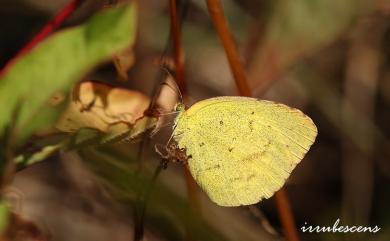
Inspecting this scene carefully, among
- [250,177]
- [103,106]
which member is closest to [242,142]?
[250,177]

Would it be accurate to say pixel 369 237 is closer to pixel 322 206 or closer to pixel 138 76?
pixel 322 206

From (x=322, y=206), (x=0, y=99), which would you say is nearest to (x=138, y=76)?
(x=322, y=206)

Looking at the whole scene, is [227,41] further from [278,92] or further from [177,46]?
[278,92]

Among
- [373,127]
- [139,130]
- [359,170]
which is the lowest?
[359,170]

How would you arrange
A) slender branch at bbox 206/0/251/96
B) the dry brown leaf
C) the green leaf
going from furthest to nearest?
slender branch at bbox 206/0/251/96 < the dry brown leaf < the green leaf

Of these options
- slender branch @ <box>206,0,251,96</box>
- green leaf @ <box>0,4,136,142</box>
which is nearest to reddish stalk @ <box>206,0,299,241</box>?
slender branch @ <box>206,0,251,96</box>

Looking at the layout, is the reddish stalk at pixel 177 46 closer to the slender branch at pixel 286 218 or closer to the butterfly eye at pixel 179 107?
the butterfly eye at pixel 179 107

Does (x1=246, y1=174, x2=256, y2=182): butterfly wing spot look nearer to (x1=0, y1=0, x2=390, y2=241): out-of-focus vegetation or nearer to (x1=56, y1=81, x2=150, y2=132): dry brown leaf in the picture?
(x1=0, y1=0, x2=390, y2=241): out-of-focus vegetation

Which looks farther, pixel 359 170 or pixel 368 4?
pixel 359 170
